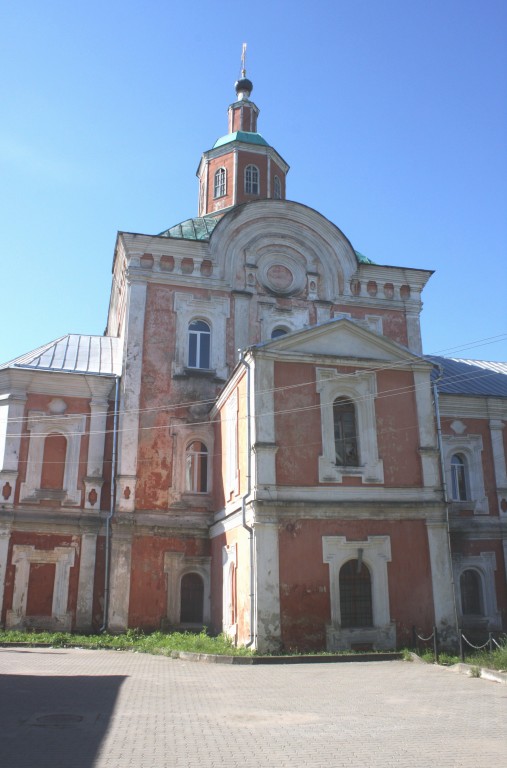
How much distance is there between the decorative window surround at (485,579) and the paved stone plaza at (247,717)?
9.48 meters

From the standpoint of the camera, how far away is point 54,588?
19484 millimetres

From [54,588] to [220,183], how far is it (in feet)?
58.0

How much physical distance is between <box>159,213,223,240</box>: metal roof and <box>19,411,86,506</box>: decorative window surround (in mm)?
7584

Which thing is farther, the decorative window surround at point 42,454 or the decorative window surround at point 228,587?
Answer: the decorative window surround at point 42,454

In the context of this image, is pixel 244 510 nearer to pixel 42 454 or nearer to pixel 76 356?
pixel 42 454

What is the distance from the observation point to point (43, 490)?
20.2 metres

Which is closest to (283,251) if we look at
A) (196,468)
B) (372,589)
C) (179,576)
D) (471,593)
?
(196,468)

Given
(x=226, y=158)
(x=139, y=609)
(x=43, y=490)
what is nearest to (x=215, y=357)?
(x=43, y=490)

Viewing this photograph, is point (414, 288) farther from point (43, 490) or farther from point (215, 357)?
point (43, 490)

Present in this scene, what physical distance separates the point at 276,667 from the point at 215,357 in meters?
11.4

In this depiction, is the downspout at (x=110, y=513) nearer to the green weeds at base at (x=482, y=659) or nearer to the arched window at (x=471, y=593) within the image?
the green weeds at base at (x=482, y=659)

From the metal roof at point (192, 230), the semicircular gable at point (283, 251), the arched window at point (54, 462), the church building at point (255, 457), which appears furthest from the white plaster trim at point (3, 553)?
the metal roof at point (192, 230)

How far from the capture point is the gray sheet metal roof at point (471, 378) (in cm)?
2483

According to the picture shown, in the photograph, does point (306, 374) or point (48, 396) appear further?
point (48, 396)
